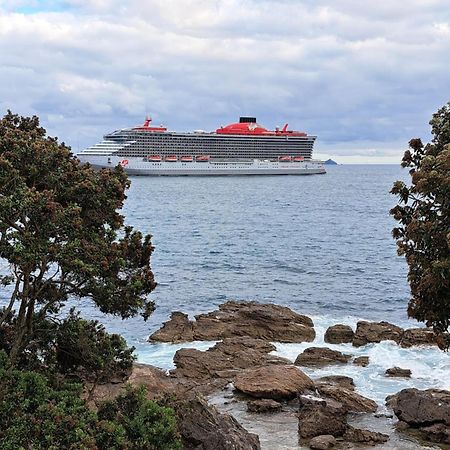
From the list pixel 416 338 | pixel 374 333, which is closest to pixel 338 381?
pixel 374 333

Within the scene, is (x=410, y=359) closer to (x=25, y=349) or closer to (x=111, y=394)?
(x=111, y=394)

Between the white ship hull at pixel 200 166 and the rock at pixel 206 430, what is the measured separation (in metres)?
126

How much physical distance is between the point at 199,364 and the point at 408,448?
8.48 metres

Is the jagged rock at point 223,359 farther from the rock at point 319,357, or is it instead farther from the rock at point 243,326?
the rock at point 243,326

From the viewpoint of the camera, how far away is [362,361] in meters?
23.9

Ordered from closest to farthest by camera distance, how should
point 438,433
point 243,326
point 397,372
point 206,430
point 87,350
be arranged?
1. point 87,350
2. point 206,430
3. point 438,433
4. point 397,372
5. point 243,326

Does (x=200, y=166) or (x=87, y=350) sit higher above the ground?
(x=200, y=166)

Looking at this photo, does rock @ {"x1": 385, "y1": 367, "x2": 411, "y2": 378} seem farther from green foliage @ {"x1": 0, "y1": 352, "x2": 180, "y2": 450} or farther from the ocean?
green foliage @ {"x1": 0, "y1": 352, "x2": 180, "y2": 450}

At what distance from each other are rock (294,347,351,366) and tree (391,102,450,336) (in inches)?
439

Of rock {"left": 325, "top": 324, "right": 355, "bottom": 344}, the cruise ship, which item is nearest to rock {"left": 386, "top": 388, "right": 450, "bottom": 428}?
rock {"left": 325, "top": 324, "right": 355, "bottom": 344}

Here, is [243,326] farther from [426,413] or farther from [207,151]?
[207,151]

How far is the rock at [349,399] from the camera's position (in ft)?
62.1

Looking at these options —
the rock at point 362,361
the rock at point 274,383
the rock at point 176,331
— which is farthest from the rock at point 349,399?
the rock at point 176,331

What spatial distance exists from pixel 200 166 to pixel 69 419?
144605 mm
